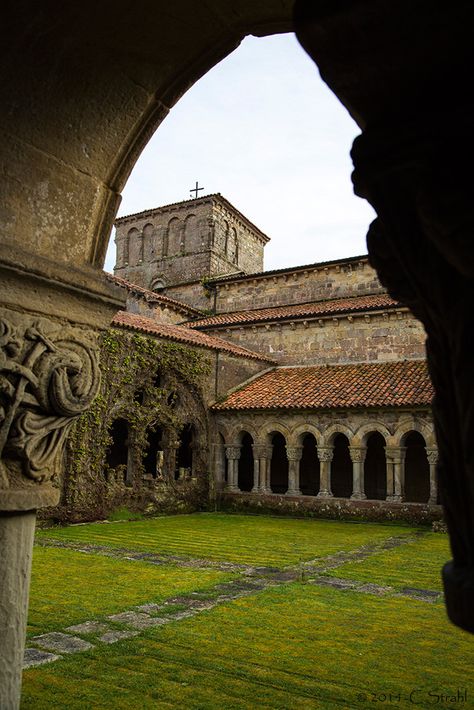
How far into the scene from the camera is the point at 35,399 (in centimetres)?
230

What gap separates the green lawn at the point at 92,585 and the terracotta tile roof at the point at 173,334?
624 cm

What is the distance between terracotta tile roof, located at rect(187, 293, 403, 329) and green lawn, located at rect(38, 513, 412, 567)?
22.0 ft

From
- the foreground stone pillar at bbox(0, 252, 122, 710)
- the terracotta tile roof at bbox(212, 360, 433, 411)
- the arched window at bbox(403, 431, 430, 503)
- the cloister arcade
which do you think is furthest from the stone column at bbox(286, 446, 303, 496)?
the foreground stone pillar at bbox(0, 252, 122, 710)

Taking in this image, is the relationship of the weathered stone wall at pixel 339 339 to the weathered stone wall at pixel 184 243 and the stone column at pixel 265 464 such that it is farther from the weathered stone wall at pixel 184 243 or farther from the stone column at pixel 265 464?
the weathered stone wall at pixel 184 243

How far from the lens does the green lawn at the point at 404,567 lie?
6887 millimetres

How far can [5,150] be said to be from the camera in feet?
7.25

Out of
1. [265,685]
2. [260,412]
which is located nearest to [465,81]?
[265,685]

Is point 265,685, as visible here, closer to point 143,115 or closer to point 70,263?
point 70,263

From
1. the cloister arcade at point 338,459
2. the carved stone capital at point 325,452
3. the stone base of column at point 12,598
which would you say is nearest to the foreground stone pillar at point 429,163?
the stone base of column at point 12,598

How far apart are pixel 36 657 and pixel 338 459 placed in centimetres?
1431

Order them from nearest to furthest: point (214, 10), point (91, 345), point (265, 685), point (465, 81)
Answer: point (465, 81) < point (214, 10) < point (91, 345) < point (265, 685)

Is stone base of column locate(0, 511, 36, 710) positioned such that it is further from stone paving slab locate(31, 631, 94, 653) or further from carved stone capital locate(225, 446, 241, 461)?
carved stone capital locate(225, 446, 241, 461)

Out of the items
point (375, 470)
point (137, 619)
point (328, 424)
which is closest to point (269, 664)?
point (137, 619)

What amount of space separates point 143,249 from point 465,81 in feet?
94.9
